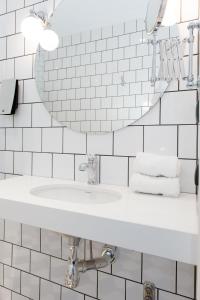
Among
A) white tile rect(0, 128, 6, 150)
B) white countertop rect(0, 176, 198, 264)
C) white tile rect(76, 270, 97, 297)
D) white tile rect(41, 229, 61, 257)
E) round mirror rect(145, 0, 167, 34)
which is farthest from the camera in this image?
white tile rect(0, 128, 6, 150)

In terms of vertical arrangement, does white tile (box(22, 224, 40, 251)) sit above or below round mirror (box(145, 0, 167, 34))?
below

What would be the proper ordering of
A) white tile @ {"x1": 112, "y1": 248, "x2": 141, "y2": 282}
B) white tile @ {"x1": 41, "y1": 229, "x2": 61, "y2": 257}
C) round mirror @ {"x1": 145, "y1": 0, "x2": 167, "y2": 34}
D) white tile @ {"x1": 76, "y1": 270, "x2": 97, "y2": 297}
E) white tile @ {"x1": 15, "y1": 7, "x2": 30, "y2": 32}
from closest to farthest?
round mirror @ {"x1": 145, "y1": 0, "x2": 167, "y2": 34}, white tile @ {"x1": 112, "y1": 248, "x2": 141, "y2": 282}, white tile @ {"x1": 76, "y1": 270, "x2": 97, "y2": 297}, white tile @ {"x1": 41, "y1": 229, "x2": 61, "y2": 257}, white tile @ {"x1": 15, "y1": 7, "x2": 30, "y2": 32}

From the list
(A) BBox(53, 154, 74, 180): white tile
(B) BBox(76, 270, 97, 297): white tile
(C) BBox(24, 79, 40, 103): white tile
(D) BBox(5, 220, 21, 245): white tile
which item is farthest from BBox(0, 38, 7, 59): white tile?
(B) BBox(76, 270, 97, 297): white tile

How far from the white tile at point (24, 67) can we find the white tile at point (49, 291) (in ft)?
3.77

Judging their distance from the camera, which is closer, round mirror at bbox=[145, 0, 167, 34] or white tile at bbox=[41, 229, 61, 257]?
round mirror at bbox=[145, 0, 167, 34]

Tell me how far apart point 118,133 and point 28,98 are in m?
0.59

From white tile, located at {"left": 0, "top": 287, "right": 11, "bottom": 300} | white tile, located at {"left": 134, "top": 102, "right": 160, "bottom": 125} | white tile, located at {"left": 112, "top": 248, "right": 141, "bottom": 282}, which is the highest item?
white tile, located at {"left": 134, "top": 102, "right": 160, "bottom": 125}

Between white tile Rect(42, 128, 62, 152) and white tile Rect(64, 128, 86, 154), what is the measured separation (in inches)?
1.6

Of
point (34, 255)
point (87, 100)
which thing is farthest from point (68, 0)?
point (34, 255)

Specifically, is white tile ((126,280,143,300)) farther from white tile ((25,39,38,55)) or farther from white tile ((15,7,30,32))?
white tile ((15,7,30,32))

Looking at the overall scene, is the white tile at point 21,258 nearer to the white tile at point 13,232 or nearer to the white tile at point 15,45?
the white tile at point 13,232

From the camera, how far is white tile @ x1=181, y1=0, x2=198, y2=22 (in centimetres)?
105

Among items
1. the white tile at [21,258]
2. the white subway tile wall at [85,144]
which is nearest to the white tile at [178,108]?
the white subway tile wall at [85,144]

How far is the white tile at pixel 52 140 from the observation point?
1.38 m
